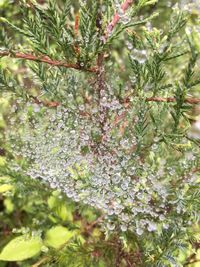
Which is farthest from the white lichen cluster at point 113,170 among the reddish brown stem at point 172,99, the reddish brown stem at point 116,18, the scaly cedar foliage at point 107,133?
the reddish brown stem at point 116,18

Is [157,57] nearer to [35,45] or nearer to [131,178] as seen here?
[35,45]

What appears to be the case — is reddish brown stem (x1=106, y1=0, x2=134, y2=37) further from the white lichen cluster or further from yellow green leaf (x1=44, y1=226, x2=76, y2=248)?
yellow green leaf (x1=44, y1=226, x2=76, y2=248)

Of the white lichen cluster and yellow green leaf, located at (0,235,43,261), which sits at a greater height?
the white lichen cluster

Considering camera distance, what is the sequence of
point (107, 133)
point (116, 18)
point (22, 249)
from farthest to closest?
1. point (22, 249)
2. point (107, 133)
3. point (116, 18)

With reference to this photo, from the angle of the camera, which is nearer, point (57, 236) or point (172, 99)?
point (172, 99)

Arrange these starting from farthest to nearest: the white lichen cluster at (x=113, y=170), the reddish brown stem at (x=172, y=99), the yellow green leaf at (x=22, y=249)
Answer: the yellow green leaf at (x=22, y=249), the white lichen cluster at (x=113, y=170), the reddish brown stem at (x=172, y=99)

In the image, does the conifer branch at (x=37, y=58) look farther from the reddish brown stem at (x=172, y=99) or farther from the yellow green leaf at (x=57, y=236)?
the yellow green leaf at (x=57, y=236)

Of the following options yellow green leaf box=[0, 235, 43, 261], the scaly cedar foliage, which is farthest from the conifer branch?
yellow green leaf box=[0, 235, 43, 261]

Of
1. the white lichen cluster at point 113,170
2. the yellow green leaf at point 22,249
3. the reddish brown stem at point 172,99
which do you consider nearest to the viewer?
the reddish brown stem at point 172,99

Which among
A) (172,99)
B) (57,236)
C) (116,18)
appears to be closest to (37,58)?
(116,18)

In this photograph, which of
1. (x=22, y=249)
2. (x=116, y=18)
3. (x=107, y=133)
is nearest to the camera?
(x=116, y=18)

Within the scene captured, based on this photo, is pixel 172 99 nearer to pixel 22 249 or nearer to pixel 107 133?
pixel 107 133
